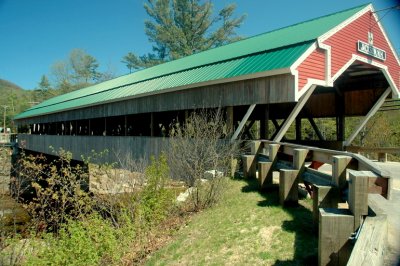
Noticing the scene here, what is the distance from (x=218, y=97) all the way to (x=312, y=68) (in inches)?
132

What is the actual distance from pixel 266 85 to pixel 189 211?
4.55 metres

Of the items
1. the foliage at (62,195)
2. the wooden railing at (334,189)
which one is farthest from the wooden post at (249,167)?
the foliage at (62,195)

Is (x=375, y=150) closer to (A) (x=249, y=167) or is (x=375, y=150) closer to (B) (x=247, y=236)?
(A) (x=249, y=167)

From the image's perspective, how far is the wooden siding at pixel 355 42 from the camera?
1139 cm

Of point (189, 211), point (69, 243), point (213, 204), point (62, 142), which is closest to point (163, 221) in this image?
point (189, 211)

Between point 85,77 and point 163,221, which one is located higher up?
point 85,77

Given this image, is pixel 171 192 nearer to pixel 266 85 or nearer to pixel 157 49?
pixel 266 85

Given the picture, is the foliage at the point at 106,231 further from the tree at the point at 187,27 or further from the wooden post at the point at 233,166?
the tree at the point at 187,27

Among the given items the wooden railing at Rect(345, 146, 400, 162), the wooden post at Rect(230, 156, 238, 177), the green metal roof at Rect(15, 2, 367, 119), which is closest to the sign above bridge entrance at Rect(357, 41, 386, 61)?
the green metal roof at Rect(15, 2, 367, 119)

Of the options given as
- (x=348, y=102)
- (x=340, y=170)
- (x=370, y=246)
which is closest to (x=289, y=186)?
(x=340, y=170)

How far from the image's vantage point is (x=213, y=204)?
26.9 ft

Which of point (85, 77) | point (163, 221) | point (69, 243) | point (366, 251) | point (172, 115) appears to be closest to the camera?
point (366, 251)

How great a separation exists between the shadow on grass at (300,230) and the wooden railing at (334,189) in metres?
0.20

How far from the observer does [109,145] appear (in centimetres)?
1836
